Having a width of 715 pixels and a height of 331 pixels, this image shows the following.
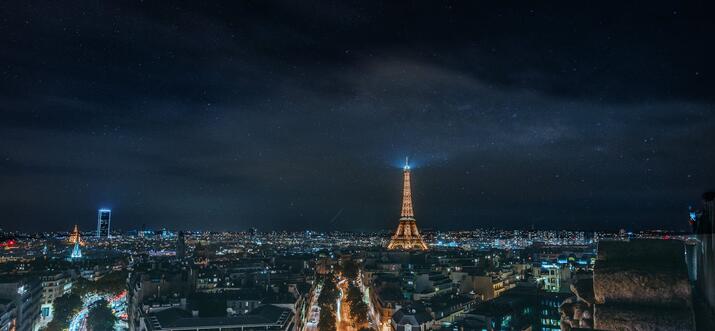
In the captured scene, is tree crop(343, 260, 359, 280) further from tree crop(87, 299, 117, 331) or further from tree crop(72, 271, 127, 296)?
tree crop(87, 299, 117, 331)

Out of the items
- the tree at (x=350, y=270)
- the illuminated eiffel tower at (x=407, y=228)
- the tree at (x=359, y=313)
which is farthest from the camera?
the illuminated eiffel tower at (x=407, y=228)

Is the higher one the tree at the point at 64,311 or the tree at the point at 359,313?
the tree at the point at 359,313

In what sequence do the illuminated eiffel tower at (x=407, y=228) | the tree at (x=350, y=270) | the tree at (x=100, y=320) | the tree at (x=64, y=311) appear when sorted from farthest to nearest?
the illuminated eiffel tower at (x=407, y=228) < the tree at (x=350, y=270) < the tree at (x=64, y=311) < the tree at (x=100, y=320)

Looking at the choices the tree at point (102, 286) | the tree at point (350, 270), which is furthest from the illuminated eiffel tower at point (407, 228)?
the tree at point (102, 286)

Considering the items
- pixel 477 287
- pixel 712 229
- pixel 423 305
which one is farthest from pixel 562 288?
pixel 712 229

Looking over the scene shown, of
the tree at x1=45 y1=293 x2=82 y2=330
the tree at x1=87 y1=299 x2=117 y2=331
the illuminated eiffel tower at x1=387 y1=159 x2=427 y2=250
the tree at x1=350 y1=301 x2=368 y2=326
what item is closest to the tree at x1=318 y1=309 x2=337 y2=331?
the tree at x1=350 y1=301 x2=368 y2=326

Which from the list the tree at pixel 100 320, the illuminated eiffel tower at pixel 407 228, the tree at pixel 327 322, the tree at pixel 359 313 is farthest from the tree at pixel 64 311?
the illuminated eiffel tower at pixel 407 228

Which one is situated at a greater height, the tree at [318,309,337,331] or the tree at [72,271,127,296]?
the tree at [318,309,337,331]

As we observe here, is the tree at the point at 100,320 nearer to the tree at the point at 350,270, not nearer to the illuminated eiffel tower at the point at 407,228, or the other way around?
the tree at the point at 350,270

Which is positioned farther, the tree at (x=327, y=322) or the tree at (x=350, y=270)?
the tree at (x=350, y=270)

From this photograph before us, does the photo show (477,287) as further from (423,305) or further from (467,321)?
(467,321)

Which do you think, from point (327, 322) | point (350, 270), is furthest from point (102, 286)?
point (327, 322)
